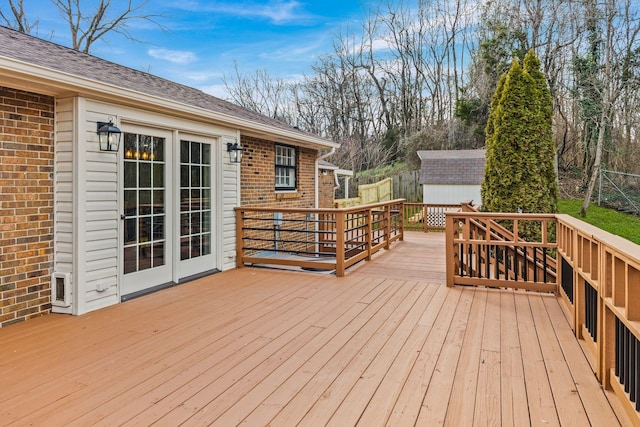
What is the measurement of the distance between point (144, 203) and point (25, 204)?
1.17 metres

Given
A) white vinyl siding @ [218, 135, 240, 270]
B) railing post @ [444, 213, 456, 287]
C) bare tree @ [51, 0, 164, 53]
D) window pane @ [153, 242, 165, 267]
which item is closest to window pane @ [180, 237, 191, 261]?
window pane @ [153, 242, 165, 267]

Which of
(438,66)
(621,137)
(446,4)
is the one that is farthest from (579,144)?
(446,4)

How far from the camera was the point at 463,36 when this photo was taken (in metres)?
21.6

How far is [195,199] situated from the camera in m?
5.47

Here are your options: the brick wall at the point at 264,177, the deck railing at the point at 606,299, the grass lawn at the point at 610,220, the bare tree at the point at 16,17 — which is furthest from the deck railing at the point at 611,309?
the bare tree at the point at 16,17

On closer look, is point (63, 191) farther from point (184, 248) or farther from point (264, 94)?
point (264, 94)

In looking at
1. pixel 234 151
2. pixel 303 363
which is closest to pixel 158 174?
pixel 234 151

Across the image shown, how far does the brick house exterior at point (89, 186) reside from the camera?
362 cm

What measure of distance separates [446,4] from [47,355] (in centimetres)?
2426

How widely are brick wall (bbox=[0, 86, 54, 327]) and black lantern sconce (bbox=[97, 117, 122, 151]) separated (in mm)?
438

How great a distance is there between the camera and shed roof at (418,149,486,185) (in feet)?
48.5

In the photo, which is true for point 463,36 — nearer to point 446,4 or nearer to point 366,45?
point 446,4

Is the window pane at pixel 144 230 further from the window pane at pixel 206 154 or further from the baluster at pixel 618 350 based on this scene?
the baluster at pixel 618 350

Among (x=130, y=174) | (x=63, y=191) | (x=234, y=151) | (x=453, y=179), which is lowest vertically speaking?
(x=63, y=191)
